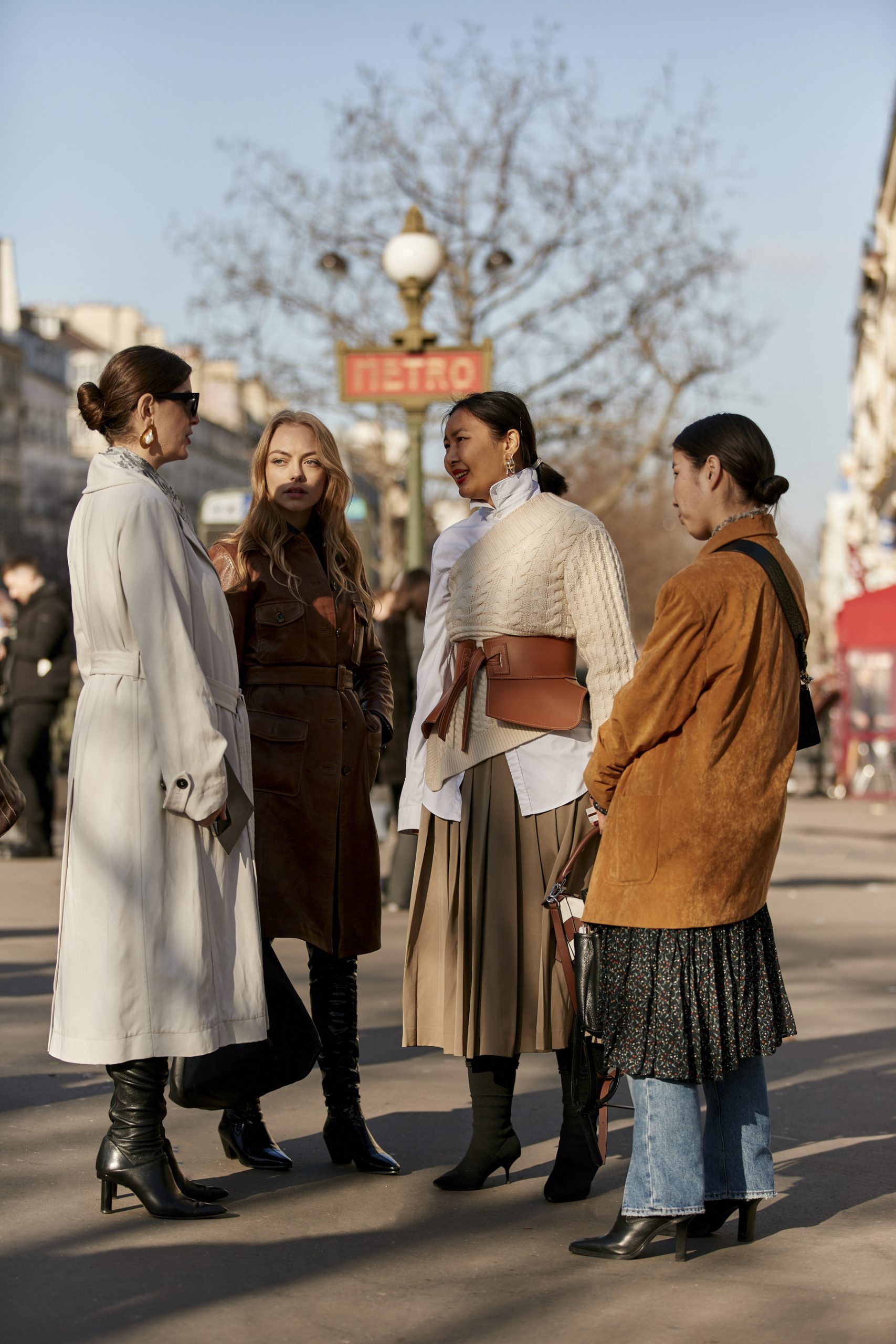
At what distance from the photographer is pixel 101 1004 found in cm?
420

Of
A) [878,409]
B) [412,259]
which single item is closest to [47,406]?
[878,409]

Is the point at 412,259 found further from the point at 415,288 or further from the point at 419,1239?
the point at 419,1239

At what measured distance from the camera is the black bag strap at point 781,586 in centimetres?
401

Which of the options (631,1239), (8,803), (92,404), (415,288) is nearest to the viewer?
(631,1239)

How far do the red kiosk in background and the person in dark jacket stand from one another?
1304 cm

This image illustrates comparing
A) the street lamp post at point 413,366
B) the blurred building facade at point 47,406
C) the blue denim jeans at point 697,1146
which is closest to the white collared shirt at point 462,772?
the blue denim jeans at point 697,1146

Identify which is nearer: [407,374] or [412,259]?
[407,374]

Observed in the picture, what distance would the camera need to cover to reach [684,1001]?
3.98 m

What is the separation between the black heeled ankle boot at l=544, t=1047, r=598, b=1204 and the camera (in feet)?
15.1

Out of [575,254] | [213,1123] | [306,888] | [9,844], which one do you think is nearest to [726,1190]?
[306,888]

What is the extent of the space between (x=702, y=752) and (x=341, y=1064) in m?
1.61

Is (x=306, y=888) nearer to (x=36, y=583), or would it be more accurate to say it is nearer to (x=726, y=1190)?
(x=726, y=1190)

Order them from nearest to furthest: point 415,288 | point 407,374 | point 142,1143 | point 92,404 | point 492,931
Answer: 1. point 142,1143
2. point 92,404
3. point 492,931
4. point 407,374
5. point 415,288

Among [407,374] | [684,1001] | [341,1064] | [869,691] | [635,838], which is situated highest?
[407,374]
